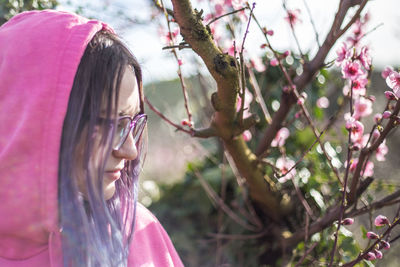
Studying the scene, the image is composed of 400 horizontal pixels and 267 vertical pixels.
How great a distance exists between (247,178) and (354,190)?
531mm

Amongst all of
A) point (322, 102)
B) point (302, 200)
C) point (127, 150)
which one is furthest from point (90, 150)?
point (322, 102)

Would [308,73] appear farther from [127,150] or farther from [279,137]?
[127,150]

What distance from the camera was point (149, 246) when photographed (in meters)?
1.50

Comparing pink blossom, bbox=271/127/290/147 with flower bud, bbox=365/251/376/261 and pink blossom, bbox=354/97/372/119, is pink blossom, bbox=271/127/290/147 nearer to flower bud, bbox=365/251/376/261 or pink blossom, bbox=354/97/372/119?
pink blossom, bbox=354/97/372/119

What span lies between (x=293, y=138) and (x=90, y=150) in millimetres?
1547

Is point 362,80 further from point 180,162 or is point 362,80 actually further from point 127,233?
point 180,162

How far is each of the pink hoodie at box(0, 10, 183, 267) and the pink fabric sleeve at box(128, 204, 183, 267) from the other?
268mm

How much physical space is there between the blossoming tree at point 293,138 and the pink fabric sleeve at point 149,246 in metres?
0.38

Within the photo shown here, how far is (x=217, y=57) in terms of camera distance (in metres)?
1.46

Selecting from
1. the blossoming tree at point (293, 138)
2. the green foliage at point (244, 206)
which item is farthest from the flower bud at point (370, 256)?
the green foliage at point (244, 206)

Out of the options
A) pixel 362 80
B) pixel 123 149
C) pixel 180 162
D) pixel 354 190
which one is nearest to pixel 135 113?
pixel 123 149

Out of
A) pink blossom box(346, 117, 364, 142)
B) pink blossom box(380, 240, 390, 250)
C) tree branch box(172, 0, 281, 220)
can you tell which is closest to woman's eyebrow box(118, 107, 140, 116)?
tree branch box(172, 0, 281, 220)

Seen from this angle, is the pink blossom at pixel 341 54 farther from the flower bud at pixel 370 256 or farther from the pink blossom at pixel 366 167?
the flower bud at pixel 370 256

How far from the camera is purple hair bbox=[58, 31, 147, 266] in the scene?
3.85 feet
